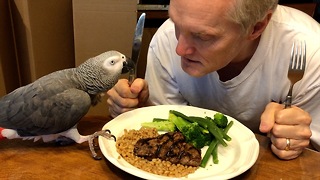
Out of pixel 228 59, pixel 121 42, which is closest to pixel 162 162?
pixel 228 59

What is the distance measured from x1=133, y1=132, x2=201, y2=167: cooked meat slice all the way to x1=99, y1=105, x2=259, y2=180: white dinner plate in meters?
0.03

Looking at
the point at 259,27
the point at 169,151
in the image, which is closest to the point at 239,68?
the point at 259,27

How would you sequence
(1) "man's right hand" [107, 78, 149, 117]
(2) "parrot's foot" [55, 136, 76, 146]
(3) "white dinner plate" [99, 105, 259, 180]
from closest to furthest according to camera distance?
(3) "white dinner plate" [99, 105, 259, 180] → (2) "parrot's foot" [55, 136, 76, 146] → (1) "man's right hand" [107, 78, 149, 117]

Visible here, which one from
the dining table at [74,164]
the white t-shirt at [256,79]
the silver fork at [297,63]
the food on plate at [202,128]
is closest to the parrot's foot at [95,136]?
the dining table at [74,164]

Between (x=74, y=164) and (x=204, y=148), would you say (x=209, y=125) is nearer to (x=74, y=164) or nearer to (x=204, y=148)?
(x=204, y=148)

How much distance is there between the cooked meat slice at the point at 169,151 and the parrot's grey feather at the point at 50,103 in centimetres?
17

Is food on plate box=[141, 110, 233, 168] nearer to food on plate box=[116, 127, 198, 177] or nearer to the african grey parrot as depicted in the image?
food on plate box=[116, 127, 198, 177]

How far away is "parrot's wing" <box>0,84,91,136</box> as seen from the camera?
33.6 inches

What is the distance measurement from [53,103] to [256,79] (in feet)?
2.02

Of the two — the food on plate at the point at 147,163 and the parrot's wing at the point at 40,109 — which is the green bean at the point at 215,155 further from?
the parrot's wing at the point at 40,109

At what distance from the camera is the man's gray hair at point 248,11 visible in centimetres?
88

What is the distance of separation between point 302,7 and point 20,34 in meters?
1.52

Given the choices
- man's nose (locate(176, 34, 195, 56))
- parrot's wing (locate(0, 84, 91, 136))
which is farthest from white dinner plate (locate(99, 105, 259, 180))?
man's nose (locate(176, 34, 195, 56))

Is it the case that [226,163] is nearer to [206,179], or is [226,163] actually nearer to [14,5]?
[206,179]
